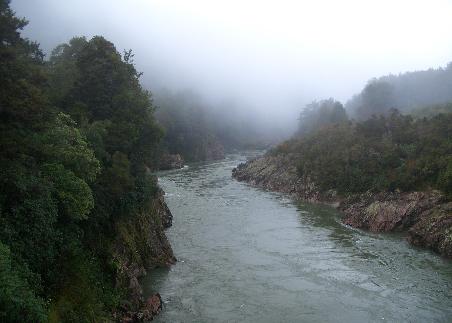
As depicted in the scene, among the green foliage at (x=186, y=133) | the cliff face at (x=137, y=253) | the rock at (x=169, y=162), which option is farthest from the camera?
the green foliage at (x=186, y=133)

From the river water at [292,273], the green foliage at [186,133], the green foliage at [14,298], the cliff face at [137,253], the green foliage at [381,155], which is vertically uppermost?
the green foliage at [186,133]

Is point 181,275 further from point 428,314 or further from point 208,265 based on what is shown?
point 428,314

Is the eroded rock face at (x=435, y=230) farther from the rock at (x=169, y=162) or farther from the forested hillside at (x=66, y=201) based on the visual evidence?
the rock at (x=169, y=162)

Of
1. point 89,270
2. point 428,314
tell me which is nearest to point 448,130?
point 428,314

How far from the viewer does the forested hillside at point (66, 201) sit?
1981cm

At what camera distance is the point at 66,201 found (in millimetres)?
23406

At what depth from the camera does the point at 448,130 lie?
5984 centimetres

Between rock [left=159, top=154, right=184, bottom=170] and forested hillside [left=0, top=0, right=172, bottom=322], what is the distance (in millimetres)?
68192

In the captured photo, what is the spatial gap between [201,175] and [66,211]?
69.6 meters

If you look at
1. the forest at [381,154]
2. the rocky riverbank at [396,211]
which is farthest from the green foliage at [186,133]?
the rocky riverbank at [396,211]

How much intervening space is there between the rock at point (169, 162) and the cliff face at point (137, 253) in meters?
68.2

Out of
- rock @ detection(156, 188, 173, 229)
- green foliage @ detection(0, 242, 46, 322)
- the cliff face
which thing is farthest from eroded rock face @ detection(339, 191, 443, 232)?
green foliage @ detection(0, 242, 46, 322)

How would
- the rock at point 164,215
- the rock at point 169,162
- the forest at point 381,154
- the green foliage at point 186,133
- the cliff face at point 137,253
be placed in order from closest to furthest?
1. the cliff face at point 137,253
2. the rock at point 164,215
3. the forest at point 381,154
4. the rock at point 169,162
5. the green foliage at point 186,133

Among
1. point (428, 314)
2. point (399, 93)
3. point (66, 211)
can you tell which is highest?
point (399, 93)
